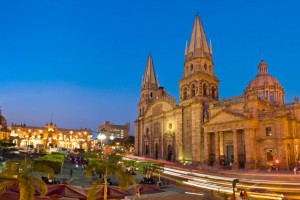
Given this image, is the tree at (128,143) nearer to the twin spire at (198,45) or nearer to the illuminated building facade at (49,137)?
the illuminated building facade at (49,137)

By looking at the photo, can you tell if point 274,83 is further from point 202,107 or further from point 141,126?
point 141,126

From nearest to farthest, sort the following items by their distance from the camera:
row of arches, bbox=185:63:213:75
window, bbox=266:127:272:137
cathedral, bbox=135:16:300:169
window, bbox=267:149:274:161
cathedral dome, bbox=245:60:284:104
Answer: cathedral, bbox=135:16:300:169 < window, bbox=266:127:272:137 < window, bbox=267:149:274:161 < row of arches, bbox=185:63:213:75 < cathedral dome, bbox=245:60:284:104

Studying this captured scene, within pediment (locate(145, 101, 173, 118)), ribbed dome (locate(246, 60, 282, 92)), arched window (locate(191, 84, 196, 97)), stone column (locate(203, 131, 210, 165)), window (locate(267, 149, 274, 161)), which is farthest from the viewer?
pediment (locate(145, 101, 173, 118))

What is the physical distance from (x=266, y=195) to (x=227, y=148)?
91.0 ft

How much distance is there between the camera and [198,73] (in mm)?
53906

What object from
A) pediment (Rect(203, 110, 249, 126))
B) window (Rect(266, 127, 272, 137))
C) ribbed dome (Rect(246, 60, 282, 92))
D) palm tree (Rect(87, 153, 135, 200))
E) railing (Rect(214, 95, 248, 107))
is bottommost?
palm tree (Rect(87, 153, 135, 200))

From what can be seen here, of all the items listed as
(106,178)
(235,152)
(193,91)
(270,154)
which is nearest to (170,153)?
(193,91)

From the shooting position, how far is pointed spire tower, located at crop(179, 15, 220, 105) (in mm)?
54375

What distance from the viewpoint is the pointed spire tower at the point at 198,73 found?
54375 millimetres

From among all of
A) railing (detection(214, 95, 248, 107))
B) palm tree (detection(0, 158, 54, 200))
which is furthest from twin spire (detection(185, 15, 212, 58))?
palm tree (detection(0, 158, 54, 200))

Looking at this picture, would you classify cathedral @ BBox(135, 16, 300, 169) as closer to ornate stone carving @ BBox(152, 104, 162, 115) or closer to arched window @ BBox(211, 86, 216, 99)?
ornate stone carving @ BBox(152, 104, 162, 115)

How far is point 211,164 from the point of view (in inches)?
1941

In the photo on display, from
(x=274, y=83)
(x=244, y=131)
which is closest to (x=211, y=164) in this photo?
(x=244, y=131)

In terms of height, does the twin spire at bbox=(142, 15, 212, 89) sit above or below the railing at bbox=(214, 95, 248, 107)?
above
